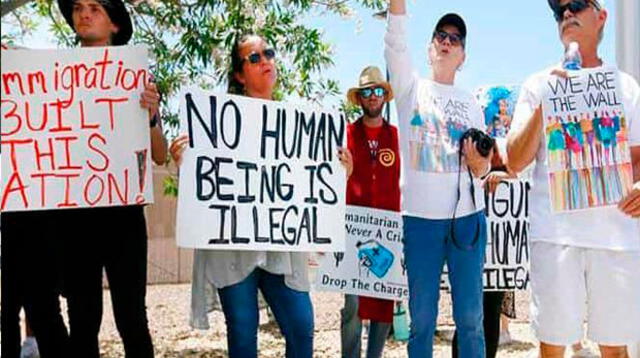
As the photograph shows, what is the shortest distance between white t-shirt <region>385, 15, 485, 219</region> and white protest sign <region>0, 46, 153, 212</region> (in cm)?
109

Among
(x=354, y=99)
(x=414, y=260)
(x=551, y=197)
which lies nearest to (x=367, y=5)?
(x=354, y=99)

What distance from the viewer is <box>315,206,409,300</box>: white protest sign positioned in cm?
377

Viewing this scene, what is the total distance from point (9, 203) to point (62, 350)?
2.09ft

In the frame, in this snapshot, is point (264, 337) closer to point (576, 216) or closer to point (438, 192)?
point (438, 192)

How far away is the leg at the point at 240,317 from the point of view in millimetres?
2812

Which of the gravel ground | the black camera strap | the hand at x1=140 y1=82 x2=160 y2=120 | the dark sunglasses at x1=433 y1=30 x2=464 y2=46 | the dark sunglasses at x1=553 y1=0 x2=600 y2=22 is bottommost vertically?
the gravel ground

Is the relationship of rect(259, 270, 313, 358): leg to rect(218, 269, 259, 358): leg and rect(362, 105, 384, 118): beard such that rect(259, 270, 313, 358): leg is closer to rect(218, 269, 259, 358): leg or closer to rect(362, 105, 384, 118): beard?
rect(218, 269, 259, 358): leg

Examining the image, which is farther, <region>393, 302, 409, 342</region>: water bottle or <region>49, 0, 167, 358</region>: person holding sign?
<region>393, 302, 409, 342</region>: water bottle

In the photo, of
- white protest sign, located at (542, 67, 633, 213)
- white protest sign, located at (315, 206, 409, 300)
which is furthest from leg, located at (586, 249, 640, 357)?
white protest sign, located at (315, 206, 409, 300)

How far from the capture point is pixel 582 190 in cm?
244

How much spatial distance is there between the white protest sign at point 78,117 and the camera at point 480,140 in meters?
1.37

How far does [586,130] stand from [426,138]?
2.38 ft

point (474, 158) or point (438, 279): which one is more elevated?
point (474, 158)

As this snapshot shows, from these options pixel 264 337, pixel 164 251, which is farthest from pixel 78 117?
pixel 164 251
